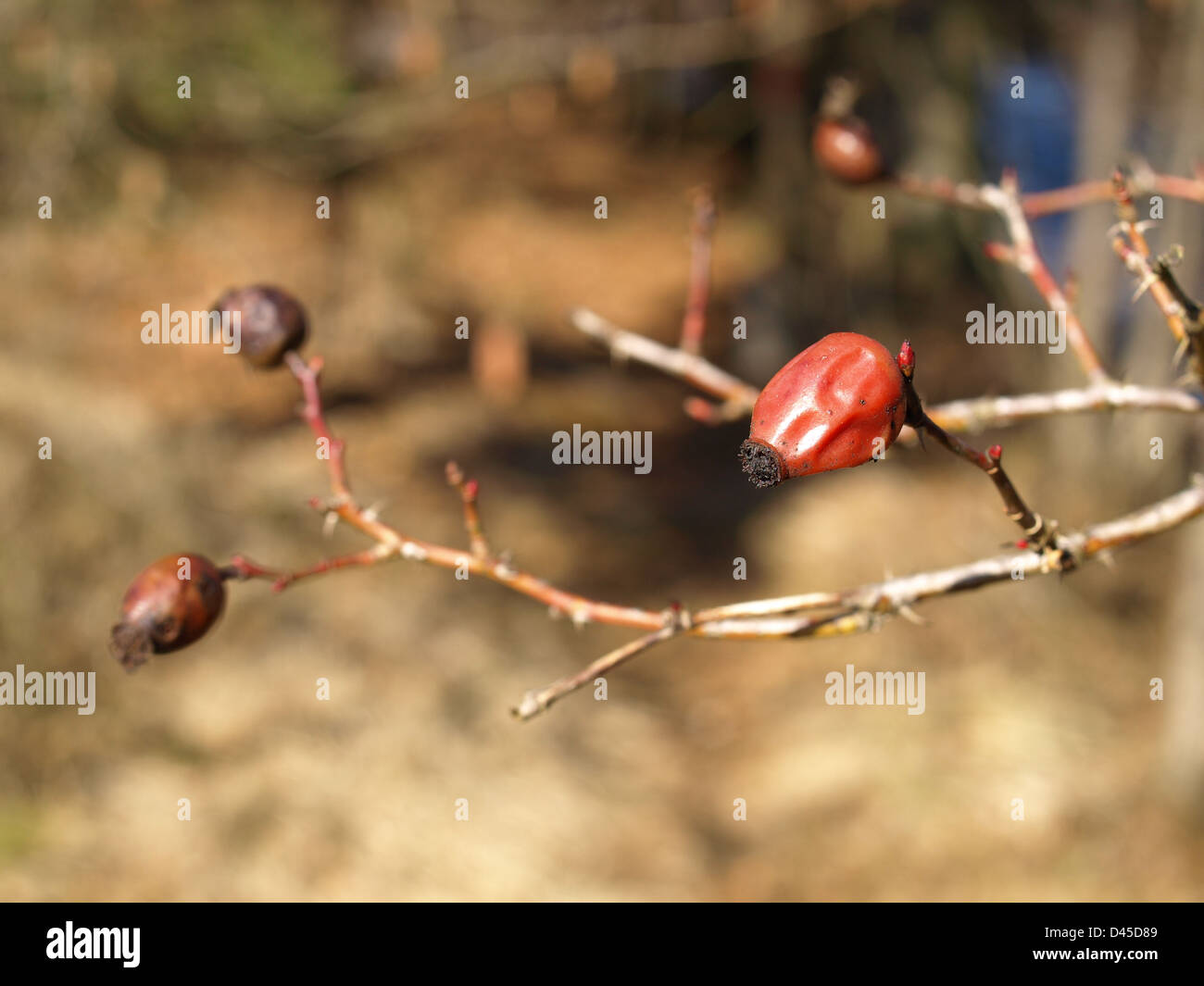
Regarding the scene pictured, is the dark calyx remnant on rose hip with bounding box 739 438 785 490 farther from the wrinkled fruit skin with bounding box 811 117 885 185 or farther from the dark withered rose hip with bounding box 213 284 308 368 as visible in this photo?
the wrinkled fruit skin with bounding box 811 117 885 185

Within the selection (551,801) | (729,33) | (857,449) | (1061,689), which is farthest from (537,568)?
(857,449)

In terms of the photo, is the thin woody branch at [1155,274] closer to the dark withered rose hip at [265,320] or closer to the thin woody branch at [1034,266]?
the thin woody branch at [1034,266]


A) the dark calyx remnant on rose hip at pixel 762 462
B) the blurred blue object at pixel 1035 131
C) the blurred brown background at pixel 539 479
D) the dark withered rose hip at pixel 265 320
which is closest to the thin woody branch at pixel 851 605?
the dark calyx remnant on rose hip at pixel 762 462

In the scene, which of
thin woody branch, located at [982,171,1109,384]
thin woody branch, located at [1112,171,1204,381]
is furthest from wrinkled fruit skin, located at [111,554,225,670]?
thin woody branch, located at [982,171,1109,384]

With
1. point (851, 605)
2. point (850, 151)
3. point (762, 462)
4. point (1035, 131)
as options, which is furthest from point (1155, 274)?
point (1035, 131)
